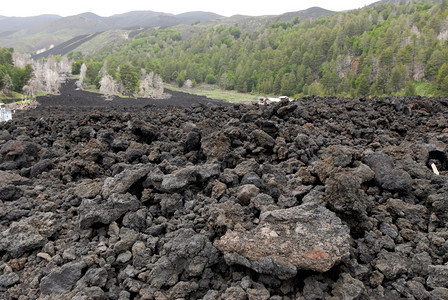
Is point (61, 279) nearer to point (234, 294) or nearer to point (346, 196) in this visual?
point (234, 294)

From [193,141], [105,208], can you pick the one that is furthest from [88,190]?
[193,141]

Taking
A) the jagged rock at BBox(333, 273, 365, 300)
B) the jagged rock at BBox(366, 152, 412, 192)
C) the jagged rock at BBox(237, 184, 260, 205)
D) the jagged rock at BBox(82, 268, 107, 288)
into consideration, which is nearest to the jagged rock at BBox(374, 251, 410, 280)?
the jagged rock at BBox(333, 273, 365, 300)

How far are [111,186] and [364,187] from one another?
11.9ft

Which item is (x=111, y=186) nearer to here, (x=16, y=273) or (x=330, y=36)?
(x=16, y=273)

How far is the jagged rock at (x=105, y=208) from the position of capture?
374 centimetres

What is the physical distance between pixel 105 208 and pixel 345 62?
10464 centimetres

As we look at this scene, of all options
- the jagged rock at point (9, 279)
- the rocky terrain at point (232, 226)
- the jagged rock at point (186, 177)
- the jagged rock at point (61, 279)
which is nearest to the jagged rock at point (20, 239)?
the rocky terrain at point (232, 226)

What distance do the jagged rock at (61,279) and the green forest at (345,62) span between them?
68.0 m

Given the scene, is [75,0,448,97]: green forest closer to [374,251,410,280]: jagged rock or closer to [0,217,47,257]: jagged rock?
[374,251,410,280]: jagged rock

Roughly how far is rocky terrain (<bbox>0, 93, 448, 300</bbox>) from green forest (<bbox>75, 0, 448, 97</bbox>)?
64978mm

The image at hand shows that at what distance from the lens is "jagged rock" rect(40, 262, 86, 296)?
2.99 metres

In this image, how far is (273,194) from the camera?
4.09 m

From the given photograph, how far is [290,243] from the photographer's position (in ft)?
9.53

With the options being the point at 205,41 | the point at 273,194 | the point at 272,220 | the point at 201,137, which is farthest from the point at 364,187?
the point at 205,41
